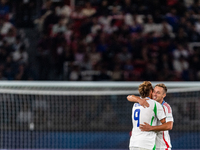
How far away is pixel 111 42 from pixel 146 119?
8131 mm

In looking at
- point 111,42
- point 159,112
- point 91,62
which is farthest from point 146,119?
point 111,42

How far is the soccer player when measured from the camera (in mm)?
4223

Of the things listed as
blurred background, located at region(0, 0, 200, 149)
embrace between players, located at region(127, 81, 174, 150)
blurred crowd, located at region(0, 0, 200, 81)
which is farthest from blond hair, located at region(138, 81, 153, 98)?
blurred crowd, located at region(0, 0, 200, 81)

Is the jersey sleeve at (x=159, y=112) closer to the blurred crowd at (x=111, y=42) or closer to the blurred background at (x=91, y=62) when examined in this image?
the blurred background at (x=91, y=62)

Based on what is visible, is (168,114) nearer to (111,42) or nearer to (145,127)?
(145,127)

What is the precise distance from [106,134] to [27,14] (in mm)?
5360

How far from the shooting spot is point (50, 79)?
11562mm

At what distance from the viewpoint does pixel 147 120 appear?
425 centimetres

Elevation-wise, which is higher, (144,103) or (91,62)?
(144,103)

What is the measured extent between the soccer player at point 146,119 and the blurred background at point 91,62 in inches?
208

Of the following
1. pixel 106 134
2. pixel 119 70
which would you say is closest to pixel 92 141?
pixel 106 134

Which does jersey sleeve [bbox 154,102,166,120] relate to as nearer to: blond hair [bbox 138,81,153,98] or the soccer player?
the soccer player

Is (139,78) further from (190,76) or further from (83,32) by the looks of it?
(83,32)

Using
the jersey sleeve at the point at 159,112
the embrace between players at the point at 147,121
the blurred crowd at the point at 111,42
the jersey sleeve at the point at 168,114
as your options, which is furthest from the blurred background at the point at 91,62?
the jersey sleeve at the point at 159,112
